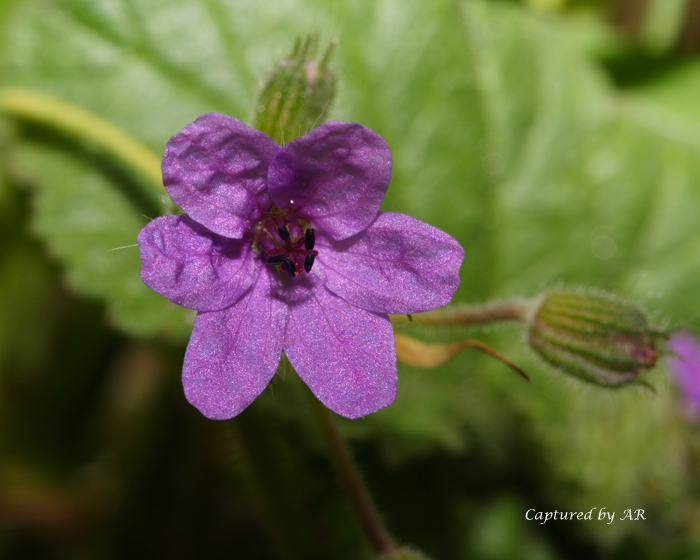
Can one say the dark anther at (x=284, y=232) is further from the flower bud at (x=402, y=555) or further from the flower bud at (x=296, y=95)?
the flower bud at (x=402, y=555)

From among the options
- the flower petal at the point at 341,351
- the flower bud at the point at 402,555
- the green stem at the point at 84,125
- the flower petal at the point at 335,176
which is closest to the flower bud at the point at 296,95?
the flower petal at the point at 335,176

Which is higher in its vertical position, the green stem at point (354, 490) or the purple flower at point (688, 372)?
the purple flower at point (688, 372)

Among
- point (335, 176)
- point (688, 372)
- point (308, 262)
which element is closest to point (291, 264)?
point (308, 262)

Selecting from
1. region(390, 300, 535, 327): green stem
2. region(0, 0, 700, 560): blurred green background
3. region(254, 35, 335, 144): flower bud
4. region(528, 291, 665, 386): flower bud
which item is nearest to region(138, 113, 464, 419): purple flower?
region(254, 35, 335, 144): flower bud

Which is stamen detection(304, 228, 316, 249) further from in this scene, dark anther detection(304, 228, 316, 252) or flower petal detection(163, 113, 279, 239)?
flower petal detection(163, 113, 279, 239)

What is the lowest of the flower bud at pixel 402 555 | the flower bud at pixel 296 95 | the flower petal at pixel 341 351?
the flower bud at pixel 402 555

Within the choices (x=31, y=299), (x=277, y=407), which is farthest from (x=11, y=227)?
(x=277, y=407)
